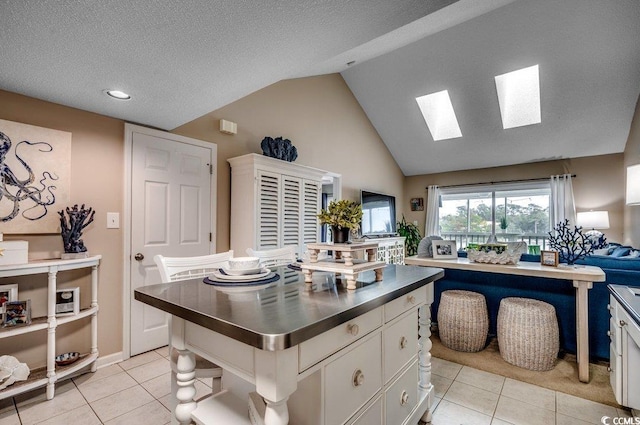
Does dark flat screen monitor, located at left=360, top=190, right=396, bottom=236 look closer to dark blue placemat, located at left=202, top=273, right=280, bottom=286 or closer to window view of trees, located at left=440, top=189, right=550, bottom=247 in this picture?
window view of trees, located at left=440, top=189, right=550, bottom=247

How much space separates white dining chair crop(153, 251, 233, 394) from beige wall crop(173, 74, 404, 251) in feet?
5.05

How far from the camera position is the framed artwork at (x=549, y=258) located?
7.98 feet

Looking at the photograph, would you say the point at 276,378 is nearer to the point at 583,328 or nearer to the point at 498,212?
the point at 583,328

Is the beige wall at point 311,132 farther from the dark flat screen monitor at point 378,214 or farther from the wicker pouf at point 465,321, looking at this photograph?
the wicker pouf at point 465,321

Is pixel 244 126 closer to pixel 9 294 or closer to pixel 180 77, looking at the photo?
pixel 180 77

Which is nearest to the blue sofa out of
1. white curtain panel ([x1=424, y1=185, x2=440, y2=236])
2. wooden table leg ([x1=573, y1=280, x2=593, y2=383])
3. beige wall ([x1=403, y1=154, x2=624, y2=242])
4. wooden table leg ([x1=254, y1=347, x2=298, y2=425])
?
wooden table leg ([x1=573, y1=280, x2=593, y2=383])

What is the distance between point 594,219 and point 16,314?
23.9 feet

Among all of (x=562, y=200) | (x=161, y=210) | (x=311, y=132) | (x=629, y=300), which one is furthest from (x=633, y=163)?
(x=161, y=210)

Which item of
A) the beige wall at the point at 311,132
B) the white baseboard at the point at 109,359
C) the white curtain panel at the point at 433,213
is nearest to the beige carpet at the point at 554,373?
the beige wall at the point at 311,132

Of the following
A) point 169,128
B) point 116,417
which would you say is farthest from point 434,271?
point 169,128

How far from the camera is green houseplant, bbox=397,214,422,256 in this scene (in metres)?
6.74

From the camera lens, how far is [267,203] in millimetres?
3203

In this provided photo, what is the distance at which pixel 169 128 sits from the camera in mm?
2773

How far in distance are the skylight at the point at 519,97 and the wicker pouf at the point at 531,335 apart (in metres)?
3.69
